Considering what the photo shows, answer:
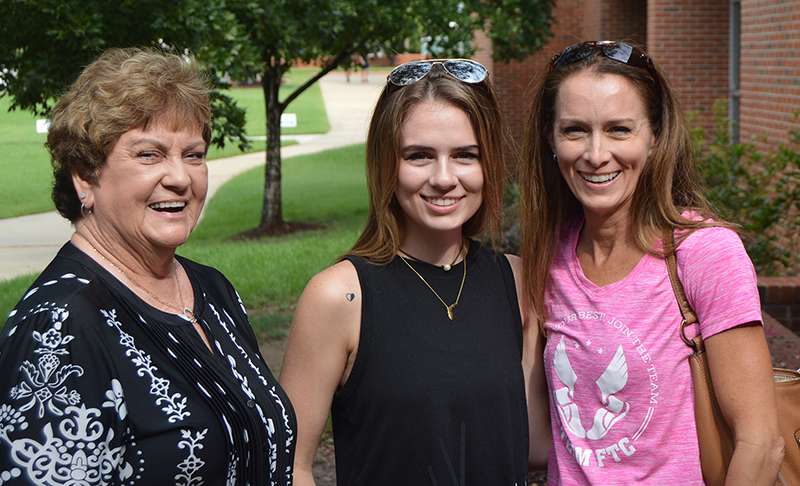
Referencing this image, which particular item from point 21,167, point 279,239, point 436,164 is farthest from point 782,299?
point 279,239

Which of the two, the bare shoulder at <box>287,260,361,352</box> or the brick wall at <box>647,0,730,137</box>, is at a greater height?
the brick wall at <box>647,0,730,137</box>

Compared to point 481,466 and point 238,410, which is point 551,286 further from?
point 238,410

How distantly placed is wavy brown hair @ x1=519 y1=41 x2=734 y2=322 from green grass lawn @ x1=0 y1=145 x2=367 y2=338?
16.2 ft

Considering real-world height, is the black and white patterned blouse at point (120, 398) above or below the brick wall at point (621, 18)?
below

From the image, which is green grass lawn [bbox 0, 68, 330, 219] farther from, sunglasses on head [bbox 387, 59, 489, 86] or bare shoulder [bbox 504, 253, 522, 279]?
bare shoulder [bbox 504, 253, 522, 279]

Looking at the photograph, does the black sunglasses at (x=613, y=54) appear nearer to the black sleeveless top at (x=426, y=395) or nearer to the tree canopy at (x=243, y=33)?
the black sleeveless top at (x=426, y=395)

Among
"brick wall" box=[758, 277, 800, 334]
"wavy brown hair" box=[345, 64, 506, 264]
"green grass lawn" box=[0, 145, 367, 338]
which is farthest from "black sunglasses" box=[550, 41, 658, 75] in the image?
"green grass lawn" box=[0, 145, 367, 338]

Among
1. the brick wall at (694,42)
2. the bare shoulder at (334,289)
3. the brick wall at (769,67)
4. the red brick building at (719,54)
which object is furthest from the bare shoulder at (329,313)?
the brick wall at (694,42)

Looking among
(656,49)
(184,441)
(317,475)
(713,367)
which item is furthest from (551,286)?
(656,49)

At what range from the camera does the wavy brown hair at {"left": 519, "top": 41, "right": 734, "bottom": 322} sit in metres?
2.28

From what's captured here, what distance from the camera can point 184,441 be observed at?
1861 millimetres

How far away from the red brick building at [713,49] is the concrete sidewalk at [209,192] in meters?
4.13

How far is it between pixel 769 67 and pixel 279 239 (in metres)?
7.82

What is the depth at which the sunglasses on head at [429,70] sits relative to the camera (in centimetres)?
235
